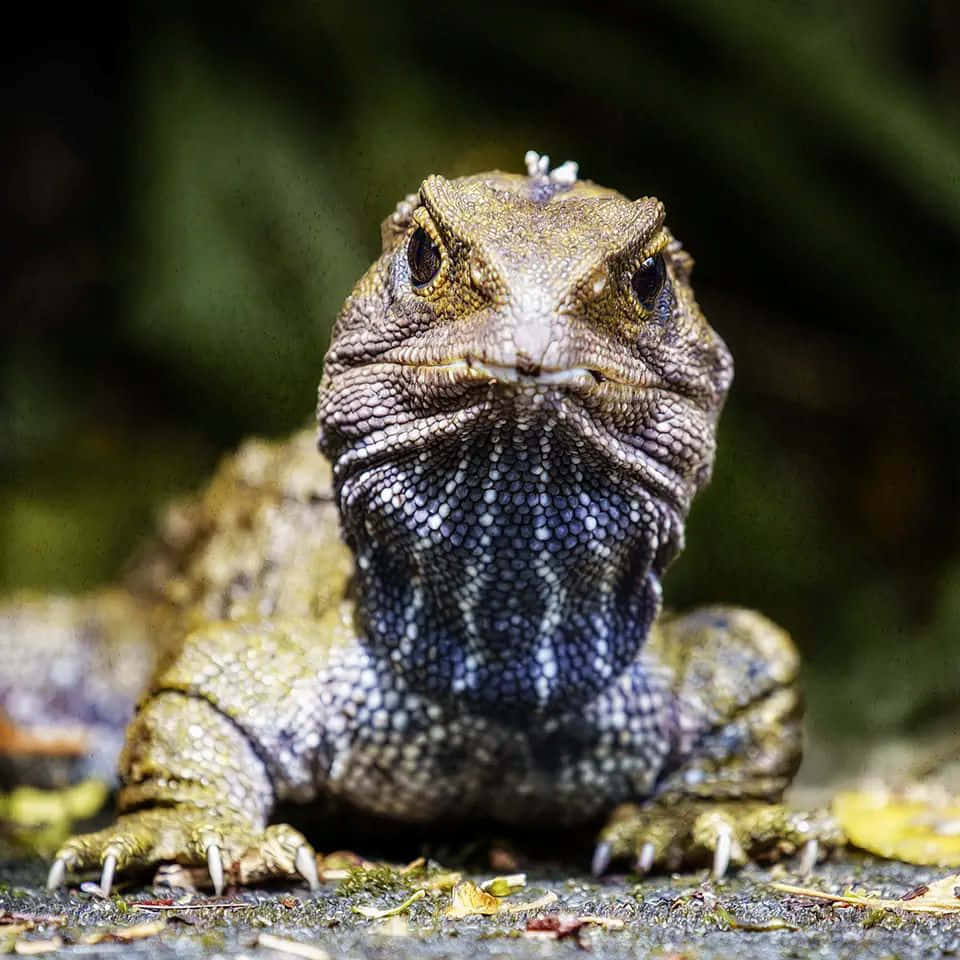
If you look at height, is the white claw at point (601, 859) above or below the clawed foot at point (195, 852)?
above

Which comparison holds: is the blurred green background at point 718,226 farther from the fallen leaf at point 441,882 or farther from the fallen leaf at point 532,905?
the fallen leaf at point 532,905

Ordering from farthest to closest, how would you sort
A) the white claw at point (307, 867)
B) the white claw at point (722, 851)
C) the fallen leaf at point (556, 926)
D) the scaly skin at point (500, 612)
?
1. the white claw at point (722, 851)
2. the white claw at point (307, 867)
3. the scaly skin at point (500, 612)
4. the fallen leaf at point (556, 926)

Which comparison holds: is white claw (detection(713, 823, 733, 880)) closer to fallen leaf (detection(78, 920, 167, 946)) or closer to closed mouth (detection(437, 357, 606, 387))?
closed mouth (detection(437, 357, 606, 387))

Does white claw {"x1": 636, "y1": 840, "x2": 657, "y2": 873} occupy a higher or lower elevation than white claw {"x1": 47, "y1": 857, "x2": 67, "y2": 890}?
higher

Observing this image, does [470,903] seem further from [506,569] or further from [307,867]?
[506,569]

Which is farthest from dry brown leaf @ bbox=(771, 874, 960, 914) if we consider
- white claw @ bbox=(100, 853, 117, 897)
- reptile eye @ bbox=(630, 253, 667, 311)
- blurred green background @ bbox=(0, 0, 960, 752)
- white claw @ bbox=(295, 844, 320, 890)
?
blurred green background @ bbox=(0, 0, 960, 752)

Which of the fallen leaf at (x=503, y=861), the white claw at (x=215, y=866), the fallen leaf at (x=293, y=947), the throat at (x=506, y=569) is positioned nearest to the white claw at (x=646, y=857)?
the fallen leaf at (x=503, y=861)
